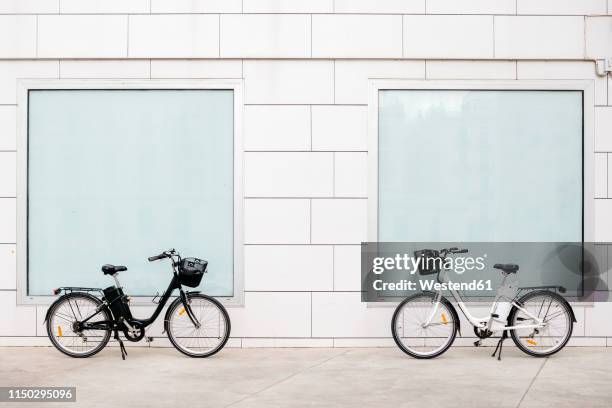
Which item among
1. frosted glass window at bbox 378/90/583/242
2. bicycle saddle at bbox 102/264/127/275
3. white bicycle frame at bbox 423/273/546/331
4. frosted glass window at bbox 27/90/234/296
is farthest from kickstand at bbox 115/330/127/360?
frosted glass window at bbox 378/90/583/242

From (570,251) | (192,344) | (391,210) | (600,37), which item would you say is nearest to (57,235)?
(192,344)

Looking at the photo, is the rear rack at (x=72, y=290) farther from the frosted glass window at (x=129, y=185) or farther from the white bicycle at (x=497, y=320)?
the white bicycle at (x=497, y=320)

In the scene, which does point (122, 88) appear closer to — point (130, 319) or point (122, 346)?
point (130, 319)

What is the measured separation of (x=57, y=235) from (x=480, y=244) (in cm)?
495

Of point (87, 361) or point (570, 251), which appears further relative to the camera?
point (570, 251)

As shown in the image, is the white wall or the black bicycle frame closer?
the black bicycle frame

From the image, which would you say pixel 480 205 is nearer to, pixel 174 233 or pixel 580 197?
pixel 580 197

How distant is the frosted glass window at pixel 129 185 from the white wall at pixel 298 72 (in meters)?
0.29

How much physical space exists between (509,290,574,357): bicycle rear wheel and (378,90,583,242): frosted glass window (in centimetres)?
103

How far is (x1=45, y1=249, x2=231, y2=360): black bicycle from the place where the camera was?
29.1ft

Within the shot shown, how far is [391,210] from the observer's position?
31.9ft

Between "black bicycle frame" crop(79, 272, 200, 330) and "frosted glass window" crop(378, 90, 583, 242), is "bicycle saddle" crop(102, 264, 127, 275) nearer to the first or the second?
"black bicycle frame" crop(79, 272, 200, 330)

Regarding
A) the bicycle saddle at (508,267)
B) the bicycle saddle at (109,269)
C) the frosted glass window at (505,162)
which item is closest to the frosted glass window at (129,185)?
the bicycle saddle at (109,269)

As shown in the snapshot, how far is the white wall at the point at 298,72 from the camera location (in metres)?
9.60
